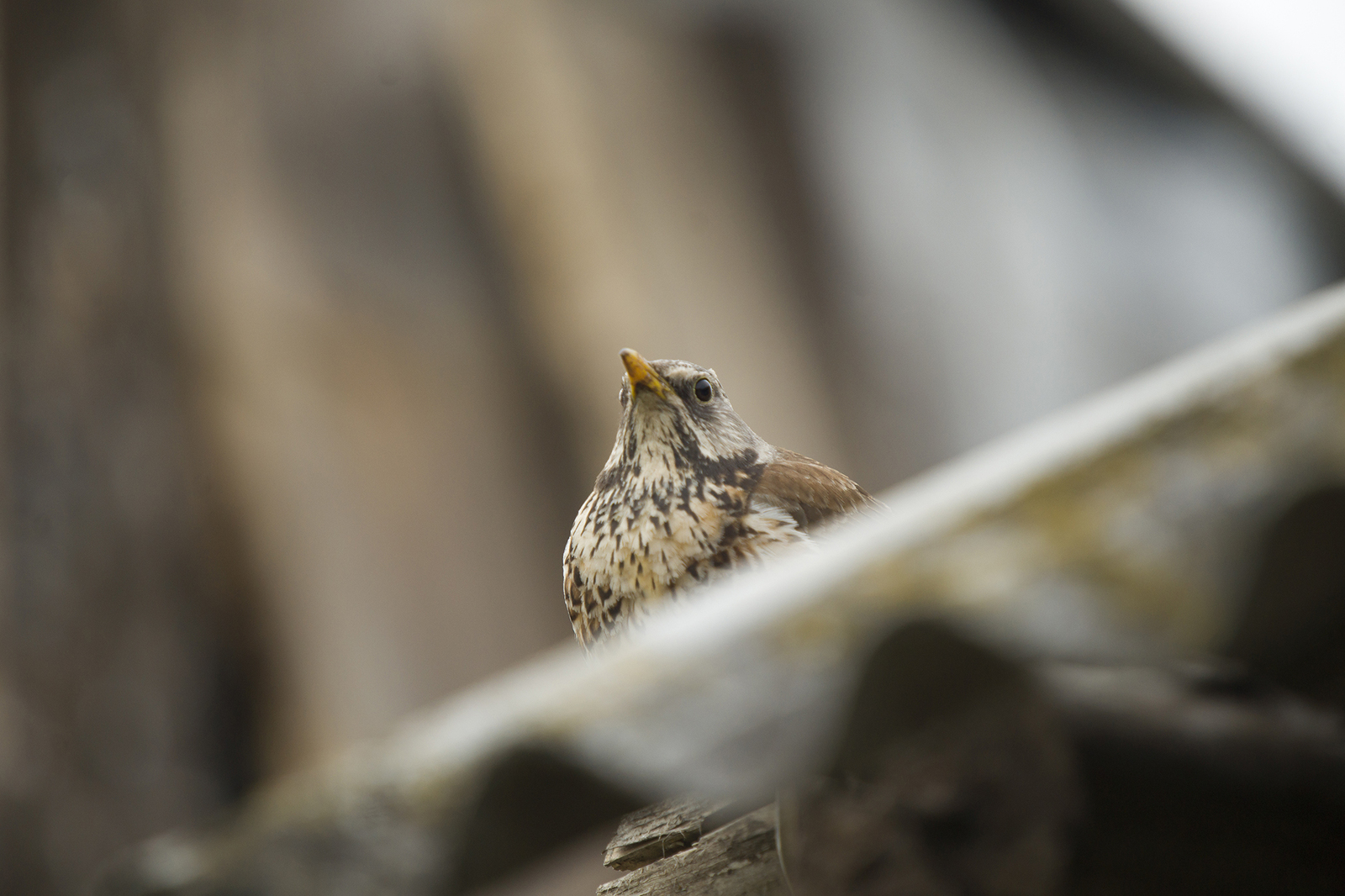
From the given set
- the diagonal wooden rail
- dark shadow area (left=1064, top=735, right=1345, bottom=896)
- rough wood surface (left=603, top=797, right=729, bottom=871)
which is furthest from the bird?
dark shadow area (left=1064, top=735, right=1345, bottom=896)

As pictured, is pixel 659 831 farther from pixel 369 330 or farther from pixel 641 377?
pixel 369 330

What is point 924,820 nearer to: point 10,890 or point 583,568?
point 583,568

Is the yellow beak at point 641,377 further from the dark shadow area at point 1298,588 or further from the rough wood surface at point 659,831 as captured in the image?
the dark shadow area at point 1298,588

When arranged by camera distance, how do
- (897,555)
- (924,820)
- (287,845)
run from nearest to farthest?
(924,820) → (897,555) → (287,845)

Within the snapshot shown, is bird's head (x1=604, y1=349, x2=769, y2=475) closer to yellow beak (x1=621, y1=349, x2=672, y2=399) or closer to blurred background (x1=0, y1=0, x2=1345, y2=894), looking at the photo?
yellow beak (x1=621, y1=349, x2=672, y2=399)

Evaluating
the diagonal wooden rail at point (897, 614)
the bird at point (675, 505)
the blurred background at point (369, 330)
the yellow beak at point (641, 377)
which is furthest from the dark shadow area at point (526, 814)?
the blurred background at point (369, 330)

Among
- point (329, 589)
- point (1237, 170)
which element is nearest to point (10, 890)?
point (329, 589)

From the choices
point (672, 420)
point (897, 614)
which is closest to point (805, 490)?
point (672, 420)

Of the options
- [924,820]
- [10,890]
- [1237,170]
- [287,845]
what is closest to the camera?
[924,820]
